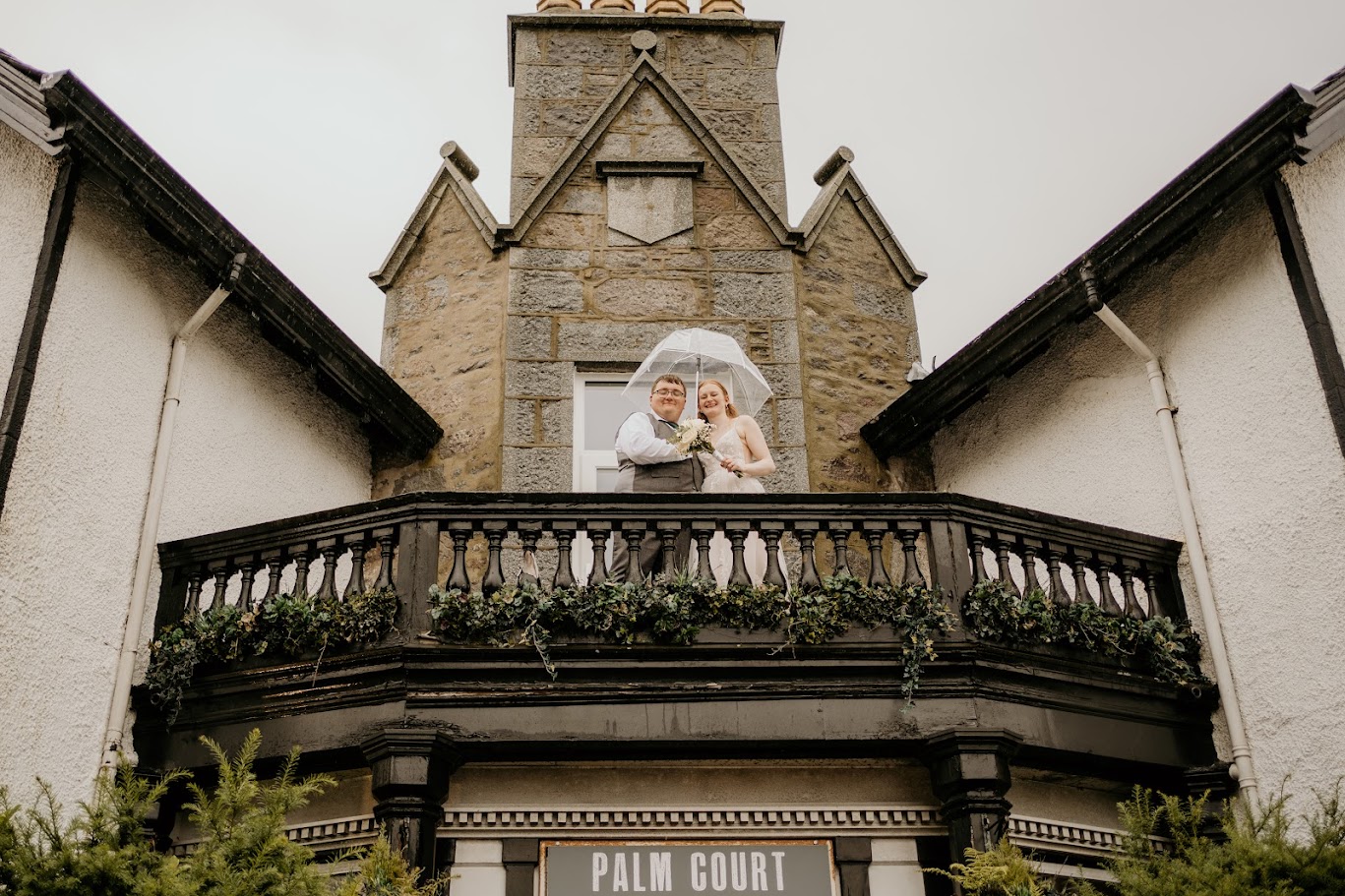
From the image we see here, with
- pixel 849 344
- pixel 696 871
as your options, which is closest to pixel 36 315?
pixel 696 871

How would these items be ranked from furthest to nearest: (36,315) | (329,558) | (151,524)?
(151,524) → (329,558) → (36,315)

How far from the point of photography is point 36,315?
28.7ft

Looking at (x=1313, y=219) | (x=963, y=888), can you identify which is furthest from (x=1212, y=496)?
(x=963, y=888)

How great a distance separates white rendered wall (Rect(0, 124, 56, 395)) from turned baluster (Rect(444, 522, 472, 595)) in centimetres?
275

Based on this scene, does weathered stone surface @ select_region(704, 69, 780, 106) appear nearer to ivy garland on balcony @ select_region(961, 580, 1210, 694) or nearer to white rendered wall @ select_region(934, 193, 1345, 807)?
white rendered wall @ select_region(934, 193, 1345, 807)

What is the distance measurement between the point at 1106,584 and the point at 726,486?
101 inches

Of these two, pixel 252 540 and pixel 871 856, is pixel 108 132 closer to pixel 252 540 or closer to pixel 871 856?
pixel 252 540

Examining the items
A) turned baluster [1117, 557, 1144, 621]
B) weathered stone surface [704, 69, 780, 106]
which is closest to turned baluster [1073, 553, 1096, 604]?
turned baluster [1117, 557, 1144, 621]

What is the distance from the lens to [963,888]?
837cm

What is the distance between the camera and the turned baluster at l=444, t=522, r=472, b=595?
8.97 meters

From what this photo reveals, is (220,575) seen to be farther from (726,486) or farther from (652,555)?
(726,486)

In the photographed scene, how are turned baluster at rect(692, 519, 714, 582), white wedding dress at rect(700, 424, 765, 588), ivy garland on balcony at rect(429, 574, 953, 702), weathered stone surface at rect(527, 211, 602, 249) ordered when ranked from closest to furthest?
1. ivy garland on balcony at rect(429, 574, 953, 702)
2. turned baluster at rect(692, 519, 714, 582)
3. white wedding dress at rect(700, 424, 765, 588)
4. weathered stone surface at rect(527, 211, 602, 249)

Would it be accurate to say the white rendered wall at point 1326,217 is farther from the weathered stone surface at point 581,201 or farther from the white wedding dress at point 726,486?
the weathered stone surface at point 581,201

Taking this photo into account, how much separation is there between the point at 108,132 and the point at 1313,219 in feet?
24.9
